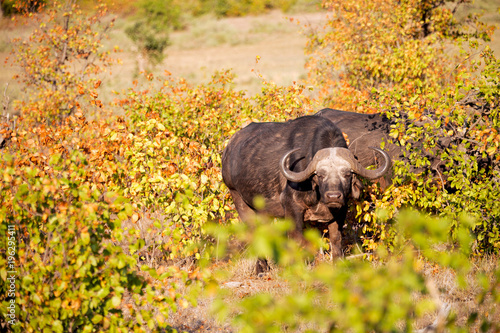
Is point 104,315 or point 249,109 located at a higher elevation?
point 104,315

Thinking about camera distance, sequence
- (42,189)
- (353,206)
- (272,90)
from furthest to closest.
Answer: (272,90), (353,206), (42,189)

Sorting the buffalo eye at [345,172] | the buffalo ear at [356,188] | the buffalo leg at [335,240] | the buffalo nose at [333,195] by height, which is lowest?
the buffalo leg at [335,240]

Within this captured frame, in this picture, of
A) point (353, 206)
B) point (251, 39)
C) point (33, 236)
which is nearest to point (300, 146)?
point (353, 206)

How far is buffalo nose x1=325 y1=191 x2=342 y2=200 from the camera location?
5571 mm

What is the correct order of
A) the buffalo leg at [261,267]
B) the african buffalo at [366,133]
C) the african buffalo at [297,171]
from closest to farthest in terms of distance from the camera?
the african buffalo at [297,171]
the buffalo leg at [261,267]
the african buffalo at [366,133]

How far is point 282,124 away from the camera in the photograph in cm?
745

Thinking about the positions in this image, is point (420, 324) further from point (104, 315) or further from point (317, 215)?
point (104, 315)

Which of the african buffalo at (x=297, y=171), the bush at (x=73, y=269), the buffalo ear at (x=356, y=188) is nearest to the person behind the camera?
the bush at (x=73, y=269)

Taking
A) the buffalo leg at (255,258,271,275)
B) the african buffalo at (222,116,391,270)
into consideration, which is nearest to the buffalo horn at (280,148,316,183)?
the african buffalo at (222,116,391,270)

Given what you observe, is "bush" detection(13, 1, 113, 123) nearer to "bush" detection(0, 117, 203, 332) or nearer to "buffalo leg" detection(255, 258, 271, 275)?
"buffalo leg" detection(255, 258, 271, 275)

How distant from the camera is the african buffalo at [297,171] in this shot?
19.5ft

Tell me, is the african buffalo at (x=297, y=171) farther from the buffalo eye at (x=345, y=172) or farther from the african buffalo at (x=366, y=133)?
the african buffalo at (x=366, y=133)

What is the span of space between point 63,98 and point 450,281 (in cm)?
962

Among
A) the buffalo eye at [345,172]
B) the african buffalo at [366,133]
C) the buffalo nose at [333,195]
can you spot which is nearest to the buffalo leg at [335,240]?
the buffalo eye at [345,172]
